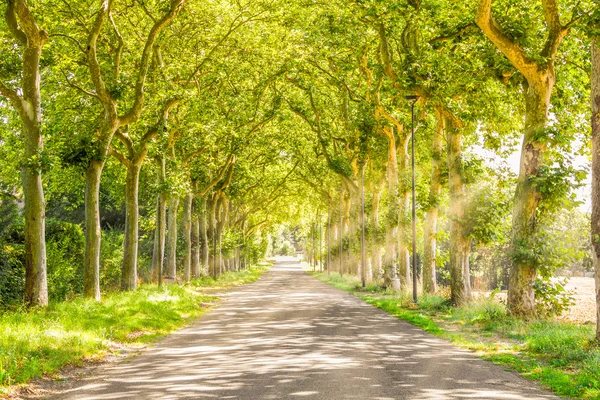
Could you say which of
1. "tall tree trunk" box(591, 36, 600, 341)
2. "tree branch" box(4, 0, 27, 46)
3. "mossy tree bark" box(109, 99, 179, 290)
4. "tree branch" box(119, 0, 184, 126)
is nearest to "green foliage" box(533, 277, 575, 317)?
"tall tree trunk" box(591, 36, 600, 341)

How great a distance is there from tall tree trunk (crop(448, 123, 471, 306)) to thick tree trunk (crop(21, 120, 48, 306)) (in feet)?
40.3

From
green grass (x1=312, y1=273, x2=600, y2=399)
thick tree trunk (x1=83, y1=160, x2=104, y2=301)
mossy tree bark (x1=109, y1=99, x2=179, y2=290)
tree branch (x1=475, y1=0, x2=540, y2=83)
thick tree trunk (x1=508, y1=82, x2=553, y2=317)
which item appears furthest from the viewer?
mossy tree bark (x1=109, y1=99, x2=179, y2=290)

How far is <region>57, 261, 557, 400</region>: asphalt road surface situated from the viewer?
712cm

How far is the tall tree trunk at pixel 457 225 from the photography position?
17.8 metres

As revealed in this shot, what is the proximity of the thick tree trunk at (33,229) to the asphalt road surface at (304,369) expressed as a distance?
3.24 metres

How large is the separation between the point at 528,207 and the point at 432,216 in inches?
306

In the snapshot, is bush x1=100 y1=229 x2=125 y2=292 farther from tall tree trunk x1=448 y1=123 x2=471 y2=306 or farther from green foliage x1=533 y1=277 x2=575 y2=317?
green foliage x1=533 y1=277 x2=575 y2=317

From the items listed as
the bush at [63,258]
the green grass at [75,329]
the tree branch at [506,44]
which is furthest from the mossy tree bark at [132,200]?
the tree branch at [506,44]

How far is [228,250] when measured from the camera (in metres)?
47.6

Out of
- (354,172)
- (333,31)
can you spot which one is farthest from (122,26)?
(354,172)

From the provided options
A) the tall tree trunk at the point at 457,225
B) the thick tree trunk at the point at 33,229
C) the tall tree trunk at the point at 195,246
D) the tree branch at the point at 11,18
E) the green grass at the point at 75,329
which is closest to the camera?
the green grass at the point at 75,329

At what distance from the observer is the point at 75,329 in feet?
34.6

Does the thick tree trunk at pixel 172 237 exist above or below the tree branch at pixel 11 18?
below

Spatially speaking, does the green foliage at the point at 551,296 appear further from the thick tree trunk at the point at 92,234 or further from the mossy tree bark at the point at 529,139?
the thick tree trunk at the point at 92,234
